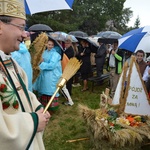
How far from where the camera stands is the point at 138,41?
14.1 ft

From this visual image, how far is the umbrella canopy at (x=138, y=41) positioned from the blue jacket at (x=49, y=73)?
1403 mm

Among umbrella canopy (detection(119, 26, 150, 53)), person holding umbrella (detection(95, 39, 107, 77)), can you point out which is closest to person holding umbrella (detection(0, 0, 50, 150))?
umbrella canopy (detection(119, 26, 150, 53))

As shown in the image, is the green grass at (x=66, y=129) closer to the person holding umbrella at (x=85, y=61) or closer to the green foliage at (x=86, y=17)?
the person holding umbrella at (x=85, y=61)

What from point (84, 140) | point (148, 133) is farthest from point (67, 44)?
point (148, 133)

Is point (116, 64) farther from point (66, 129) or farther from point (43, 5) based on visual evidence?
point (43, 5)

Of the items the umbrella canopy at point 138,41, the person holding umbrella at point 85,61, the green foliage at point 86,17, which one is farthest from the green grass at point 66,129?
the green foliage at point 86,17

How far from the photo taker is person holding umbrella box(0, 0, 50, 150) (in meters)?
1.21

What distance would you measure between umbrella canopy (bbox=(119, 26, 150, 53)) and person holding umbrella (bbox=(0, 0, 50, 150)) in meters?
3.15

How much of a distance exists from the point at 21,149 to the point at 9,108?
246 mm

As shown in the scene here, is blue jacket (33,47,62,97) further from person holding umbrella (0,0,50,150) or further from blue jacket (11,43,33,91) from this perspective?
person holding umbrella (0,0,50,150)

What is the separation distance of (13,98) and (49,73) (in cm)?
335

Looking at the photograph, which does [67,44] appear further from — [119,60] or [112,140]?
[112,140]

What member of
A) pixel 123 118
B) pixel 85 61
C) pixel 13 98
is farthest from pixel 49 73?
pixel 13 98

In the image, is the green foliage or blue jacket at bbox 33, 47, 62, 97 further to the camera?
the green foliage
